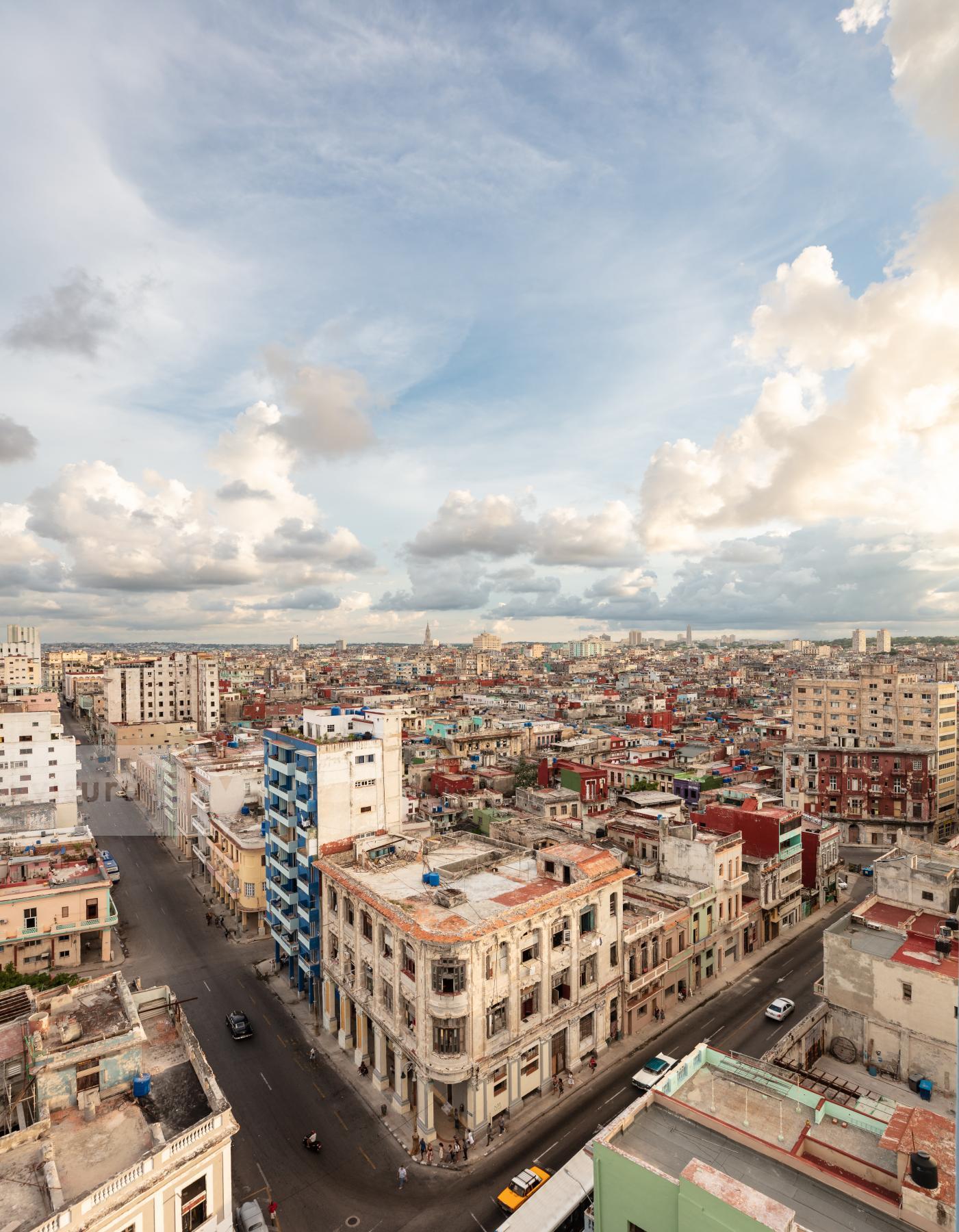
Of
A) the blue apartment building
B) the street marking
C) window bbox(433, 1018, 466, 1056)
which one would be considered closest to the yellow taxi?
window bbox(433, 1018, 466, 1056)

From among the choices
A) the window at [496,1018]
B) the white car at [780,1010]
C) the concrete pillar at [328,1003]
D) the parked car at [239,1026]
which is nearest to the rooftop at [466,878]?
the window at [496,1018]

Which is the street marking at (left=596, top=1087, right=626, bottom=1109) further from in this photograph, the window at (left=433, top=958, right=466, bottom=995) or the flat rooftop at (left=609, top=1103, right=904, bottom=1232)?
the flat rooftop at (left=609, top=1103, right=904, bottom=1232)

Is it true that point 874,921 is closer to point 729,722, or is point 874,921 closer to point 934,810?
point 934,810

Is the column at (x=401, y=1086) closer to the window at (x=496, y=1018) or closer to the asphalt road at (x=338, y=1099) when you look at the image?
the asphalt road at (x=338, y=1099)

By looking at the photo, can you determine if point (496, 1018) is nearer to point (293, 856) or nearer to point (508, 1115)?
point (508, 1115)

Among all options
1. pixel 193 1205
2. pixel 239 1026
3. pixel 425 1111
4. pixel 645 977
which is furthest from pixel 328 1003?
pixel 193 1205
